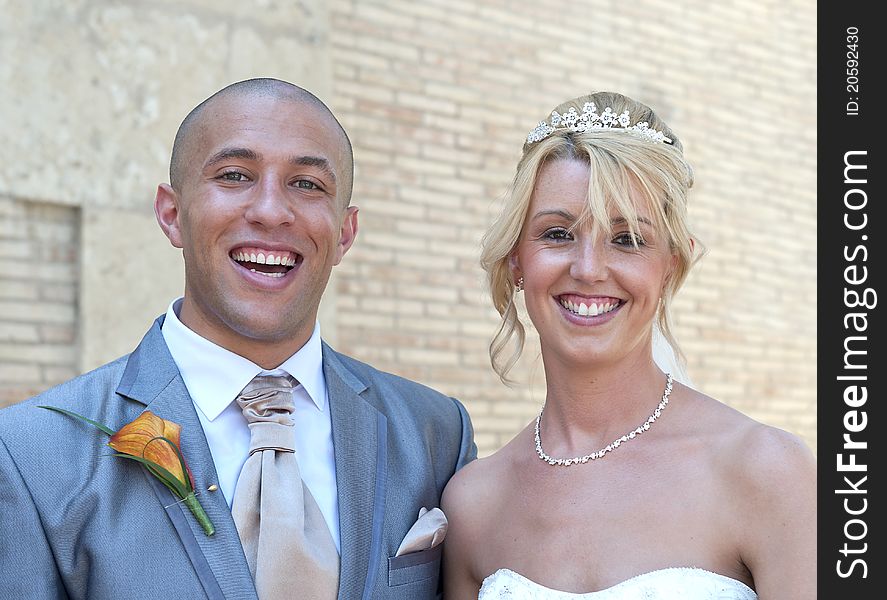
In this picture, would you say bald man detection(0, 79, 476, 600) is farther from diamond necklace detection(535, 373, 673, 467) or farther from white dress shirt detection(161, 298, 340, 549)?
diamond necklace detection(535, 373, 673, 467)

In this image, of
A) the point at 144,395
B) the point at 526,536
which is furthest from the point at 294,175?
the point at 526,536

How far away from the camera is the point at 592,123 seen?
3182mm

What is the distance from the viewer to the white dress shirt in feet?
9.31

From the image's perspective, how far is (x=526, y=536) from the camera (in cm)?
313

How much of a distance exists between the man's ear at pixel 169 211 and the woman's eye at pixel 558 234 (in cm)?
97

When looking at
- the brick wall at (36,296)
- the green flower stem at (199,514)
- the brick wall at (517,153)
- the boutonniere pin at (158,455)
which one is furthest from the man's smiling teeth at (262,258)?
the brick wall at (517,153)

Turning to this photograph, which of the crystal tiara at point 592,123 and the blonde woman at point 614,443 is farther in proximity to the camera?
the crystal tiara at point 592,123

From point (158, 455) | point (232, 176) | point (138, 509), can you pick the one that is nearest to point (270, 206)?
point (232, 176)

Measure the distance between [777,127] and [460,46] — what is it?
2844 millimetres

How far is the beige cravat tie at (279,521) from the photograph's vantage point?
2645 millimetres

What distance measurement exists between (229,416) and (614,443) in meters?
1.02

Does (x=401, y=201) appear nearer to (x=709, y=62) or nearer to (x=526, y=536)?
(x=709, y=62)

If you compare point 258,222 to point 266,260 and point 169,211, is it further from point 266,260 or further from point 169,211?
point 169,211

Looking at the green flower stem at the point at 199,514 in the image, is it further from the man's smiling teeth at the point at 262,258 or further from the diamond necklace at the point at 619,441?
the diamond necklace at the point at 619,441
